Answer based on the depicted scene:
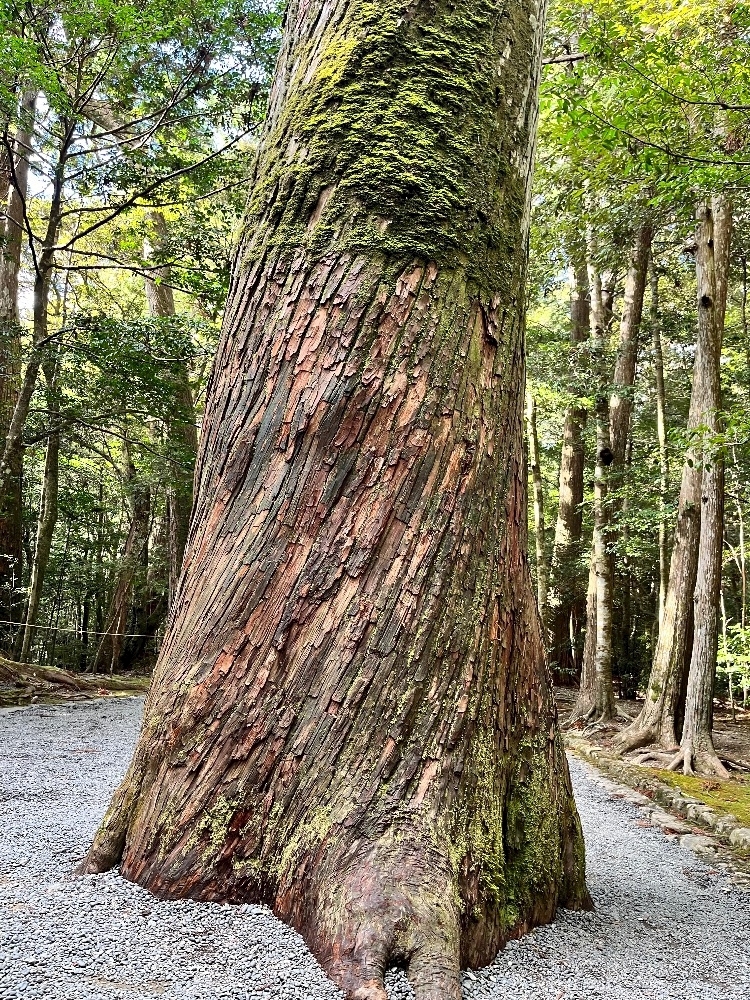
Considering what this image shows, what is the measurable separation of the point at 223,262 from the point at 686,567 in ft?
19.6

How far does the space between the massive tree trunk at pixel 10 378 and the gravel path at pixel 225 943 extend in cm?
579

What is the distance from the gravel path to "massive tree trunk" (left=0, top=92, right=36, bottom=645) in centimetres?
579

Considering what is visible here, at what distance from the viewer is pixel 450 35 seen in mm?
1647

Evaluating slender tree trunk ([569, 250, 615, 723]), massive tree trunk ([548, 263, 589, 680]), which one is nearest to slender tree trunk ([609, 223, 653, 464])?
slender tree trunk ([569, 250, 615, 723])

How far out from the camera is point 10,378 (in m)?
8.18

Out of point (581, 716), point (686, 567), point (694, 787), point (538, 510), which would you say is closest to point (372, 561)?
point (694, 787)

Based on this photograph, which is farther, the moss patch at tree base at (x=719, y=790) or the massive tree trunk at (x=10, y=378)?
the massive tree trunk at (x=10, y=378)

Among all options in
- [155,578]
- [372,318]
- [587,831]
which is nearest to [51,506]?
[155,578]

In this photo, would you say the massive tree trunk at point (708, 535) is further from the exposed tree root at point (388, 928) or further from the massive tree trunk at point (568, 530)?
the massive tree trunk at point (568, 530)

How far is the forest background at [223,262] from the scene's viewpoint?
4.62 meters

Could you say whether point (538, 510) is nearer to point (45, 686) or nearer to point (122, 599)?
point (122, 599)

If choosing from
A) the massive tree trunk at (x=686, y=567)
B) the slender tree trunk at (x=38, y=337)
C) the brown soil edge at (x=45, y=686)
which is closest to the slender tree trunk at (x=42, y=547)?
the brown soil edge at (x=45, y=686)

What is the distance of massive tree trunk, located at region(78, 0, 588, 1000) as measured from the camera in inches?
51.4

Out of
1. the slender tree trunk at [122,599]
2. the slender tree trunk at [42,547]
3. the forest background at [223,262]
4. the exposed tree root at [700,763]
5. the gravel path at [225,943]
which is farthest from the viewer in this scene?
the slender tree trunk at [122,599]
